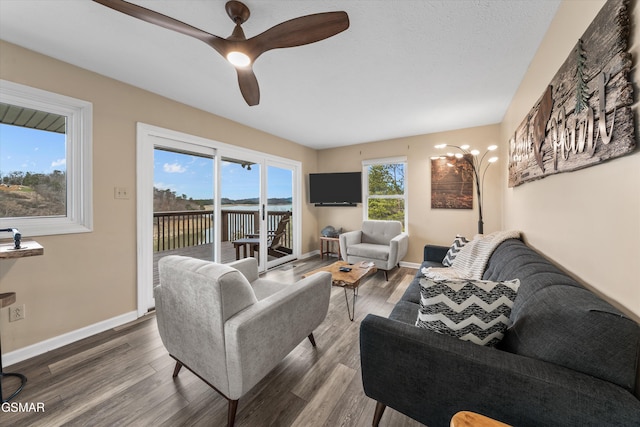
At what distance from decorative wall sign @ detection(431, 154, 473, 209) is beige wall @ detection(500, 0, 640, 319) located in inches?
77.1

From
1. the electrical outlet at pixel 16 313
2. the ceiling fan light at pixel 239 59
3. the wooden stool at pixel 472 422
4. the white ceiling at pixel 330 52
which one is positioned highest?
the white ceiling at pixel 330 52

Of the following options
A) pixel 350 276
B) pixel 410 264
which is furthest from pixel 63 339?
pixel 410 264

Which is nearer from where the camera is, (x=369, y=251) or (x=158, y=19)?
(x=158, y=19)

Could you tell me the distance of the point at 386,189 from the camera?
4.71 metres

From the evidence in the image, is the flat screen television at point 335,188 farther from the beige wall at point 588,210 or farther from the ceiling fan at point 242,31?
the ceiling fan at point 242,31


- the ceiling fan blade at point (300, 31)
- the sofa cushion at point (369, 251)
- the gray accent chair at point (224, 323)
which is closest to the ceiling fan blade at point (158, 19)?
the ceiling fan blade at point (300, 31)

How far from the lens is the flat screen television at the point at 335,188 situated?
4910 mm

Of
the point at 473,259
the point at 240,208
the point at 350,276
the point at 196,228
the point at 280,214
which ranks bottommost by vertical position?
the point at 350,276

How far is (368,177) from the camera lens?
4887 millimetres

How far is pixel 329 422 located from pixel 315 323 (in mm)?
600

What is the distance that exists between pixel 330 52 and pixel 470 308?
203 centimetres

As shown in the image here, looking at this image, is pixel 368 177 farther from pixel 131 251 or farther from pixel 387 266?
pixel 131 251

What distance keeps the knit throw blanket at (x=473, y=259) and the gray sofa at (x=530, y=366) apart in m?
0.84

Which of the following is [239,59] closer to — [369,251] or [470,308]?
[470,308]
